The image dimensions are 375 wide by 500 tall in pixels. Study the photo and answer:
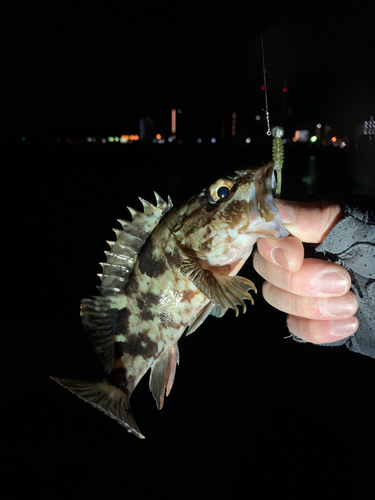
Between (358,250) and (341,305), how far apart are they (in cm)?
49

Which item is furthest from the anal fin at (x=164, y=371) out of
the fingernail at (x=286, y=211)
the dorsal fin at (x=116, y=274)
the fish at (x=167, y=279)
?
the fingernail at (x=286, y=211)

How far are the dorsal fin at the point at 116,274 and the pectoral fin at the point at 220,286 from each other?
66cm

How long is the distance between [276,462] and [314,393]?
149 cm

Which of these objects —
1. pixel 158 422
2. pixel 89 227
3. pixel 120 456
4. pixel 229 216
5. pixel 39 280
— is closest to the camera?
pixel 229 216

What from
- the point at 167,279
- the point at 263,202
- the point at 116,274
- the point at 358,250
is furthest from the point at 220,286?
the point at 358,250

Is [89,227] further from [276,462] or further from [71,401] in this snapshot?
[276,462]

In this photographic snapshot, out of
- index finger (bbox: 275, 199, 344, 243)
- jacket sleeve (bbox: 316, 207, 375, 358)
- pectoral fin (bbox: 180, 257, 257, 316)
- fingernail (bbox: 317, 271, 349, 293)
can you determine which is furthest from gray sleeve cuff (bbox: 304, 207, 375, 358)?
pectoral fin (bbox: 180, 257, 257, 316)

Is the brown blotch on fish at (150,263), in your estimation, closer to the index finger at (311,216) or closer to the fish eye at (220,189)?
the fish eye at (220,189)

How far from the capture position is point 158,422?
4.85 m

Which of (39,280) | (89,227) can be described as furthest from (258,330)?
(89,227)

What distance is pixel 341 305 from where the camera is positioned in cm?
269

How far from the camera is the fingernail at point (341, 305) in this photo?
2.68 m

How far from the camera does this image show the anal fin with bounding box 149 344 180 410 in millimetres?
2910

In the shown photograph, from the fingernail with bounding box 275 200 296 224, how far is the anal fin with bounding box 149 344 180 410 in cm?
153
